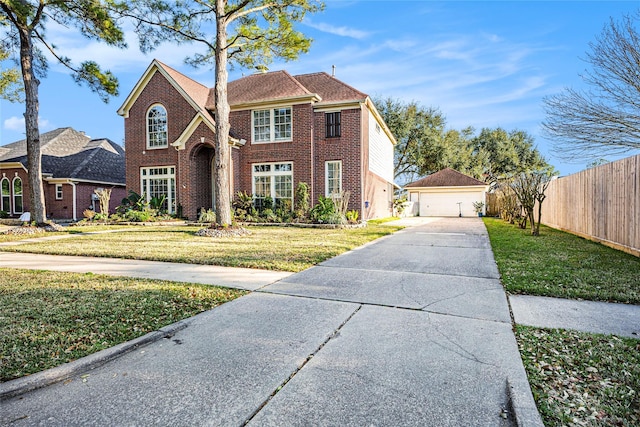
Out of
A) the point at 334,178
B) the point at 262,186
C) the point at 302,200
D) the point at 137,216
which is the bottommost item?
the point at 137,216

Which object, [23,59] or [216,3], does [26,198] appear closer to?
[23,59]

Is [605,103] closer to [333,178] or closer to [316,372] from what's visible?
[333,178]

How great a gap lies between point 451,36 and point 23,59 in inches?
627

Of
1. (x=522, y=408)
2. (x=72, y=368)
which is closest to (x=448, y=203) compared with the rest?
(x=522, y=408)

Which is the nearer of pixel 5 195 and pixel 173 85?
pixel 173 85

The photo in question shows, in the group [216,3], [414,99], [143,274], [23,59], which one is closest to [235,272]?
[143,274]

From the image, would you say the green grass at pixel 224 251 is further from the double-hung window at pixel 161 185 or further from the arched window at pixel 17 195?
the arched window at pixel 17 195

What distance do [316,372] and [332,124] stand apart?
47.7 ft

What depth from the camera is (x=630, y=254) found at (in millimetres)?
7145

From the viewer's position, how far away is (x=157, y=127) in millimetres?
17359

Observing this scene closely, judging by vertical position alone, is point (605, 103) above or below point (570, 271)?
above

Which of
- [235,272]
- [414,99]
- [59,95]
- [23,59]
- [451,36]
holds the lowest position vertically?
[235,272]

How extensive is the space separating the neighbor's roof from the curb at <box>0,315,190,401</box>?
72.5 ft

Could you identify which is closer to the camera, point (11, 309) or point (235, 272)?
point (11, 309)
